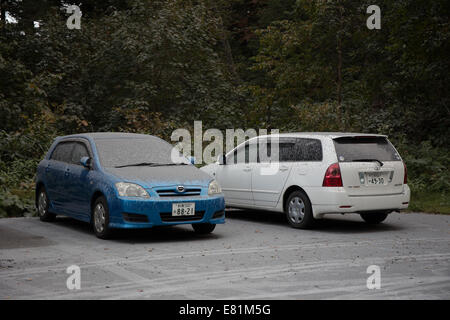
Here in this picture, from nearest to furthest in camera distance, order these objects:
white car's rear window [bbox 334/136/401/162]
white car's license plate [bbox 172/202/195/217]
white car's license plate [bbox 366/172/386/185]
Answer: white car's license plate [bbox 172/202/195/217] < white car's license plate [bbox 366/172/386/185] < white car's rear window [bbox 334/136/401/162]

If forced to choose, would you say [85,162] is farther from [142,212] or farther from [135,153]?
[142,212]

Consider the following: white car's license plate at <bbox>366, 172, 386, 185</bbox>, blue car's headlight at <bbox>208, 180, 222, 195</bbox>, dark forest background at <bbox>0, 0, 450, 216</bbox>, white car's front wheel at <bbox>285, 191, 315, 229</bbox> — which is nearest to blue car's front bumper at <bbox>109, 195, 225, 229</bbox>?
blue car's headlight at <bbox>208, 180, 222, 195</bbox>

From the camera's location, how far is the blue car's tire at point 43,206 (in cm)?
1247

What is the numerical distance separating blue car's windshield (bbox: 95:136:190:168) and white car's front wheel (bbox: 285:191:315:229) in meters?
2.05

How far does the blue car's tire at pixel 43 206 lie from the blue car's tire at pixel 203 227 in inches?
124

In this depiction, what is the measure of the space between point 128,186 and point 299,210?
3.32 m

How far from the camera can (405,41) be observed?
18.5 meters

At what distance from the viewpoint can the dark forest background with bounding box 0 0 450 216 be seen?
731 inches

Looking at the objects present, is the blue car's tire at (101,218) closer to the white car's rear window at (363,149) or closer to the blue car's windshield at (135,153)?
the blue car's windshield at (135,153)

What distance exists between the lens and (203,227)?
11023mm

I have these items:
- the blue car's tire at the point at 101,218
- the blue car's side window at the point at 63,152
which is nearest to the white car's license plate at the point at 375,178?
the blue car's tire at the point at 101,218

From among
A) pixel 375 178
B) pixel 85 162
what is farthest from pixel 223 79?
pixel 85 162

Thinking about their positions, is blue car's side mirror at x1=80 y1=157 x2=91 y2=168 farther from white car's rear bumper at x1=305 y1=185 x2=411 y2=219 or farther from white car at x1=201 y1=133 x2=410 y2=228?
white car's rear bumper at x1=305 y1=185 x2=411 y2=219
